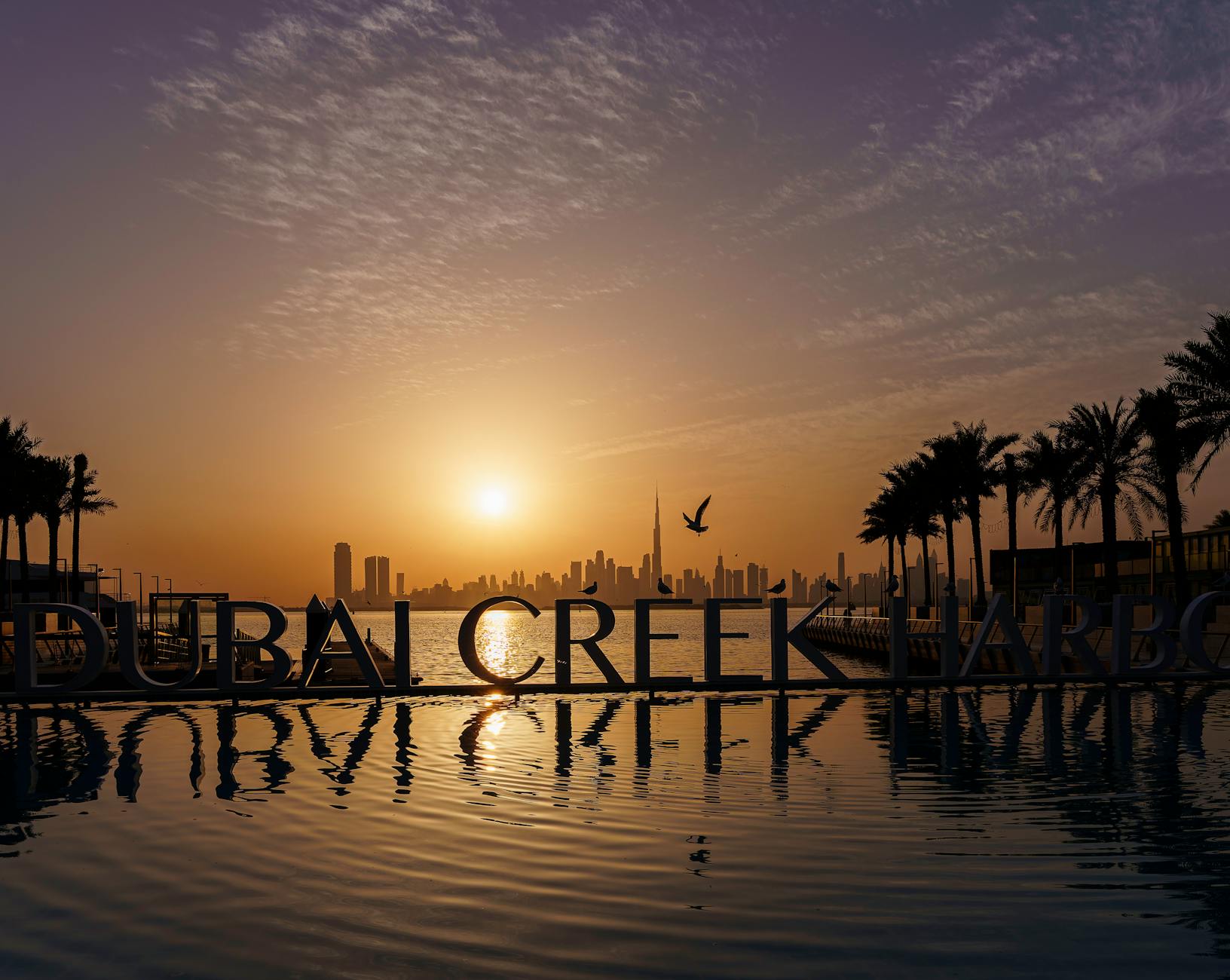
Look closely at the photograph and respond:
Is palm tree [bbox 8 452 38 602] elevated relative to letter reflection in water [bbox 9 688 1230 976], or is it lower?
elevated

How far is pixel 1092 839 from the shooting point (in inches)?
477

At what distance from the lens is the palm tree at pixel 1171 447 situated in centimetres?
4388

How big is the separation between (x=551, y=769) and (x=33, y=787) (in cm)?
783

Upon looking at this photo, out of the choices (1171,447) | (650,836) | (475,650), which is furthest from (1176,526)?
(650,836)

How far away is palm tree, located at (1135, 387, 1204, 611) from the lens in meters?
43.9

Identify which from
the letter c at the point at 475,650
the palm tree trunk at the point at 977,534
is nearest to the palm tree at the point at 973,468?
the palm tree trunk at the point at 977,534

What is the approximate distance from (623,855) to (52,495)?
79052 millimetres

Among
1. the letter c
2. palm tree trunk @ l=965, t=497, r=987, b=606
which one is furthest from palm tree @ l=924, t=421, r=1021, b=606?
the letter c

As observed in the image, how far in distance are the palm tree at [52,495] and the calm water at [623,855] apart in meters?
55.5

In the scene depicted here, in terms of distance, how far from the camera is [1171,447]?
4559 cm

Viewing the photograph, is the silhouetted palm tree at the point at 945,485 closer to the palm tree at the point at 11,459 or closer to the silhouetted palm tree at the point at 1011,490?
the silhouetted palm tree at the point at 1011,490

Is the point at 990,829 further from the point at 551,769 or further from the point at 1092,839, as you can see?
the point at 551,769

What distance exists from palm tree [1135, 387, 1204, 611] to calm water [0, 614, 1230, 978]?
2491 centimetres

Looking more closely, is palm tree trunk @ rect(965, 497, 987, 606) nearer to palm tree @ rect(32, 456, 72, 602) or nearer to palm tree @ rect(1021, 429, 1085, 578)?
palm tree @ rect(1021, 429, 1085, 578)
